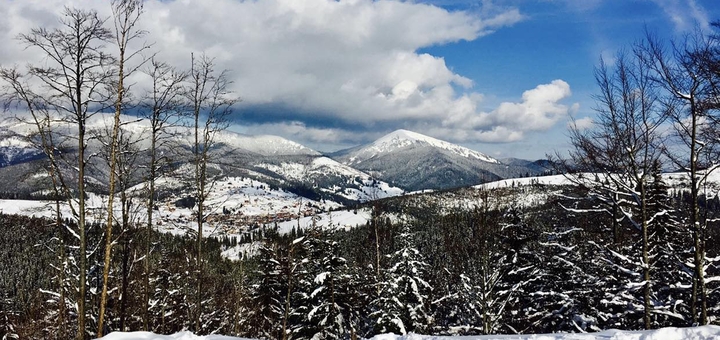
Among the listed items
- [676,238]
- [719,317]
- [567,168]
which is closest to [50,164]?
[567,168]

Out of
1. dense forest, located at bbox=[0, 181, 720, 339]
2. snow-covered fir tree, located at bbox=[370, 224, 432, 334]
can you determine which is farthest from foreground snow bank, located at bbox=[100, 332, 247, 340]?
snow-covered fir tree, located at bbox=[370, 224, 432, 334]

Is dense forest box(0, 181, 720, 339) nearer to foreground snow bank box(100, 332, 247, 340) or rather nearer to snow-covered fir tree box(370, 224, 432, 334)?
snow-covered fir tree box(370, 224, 432, 334)

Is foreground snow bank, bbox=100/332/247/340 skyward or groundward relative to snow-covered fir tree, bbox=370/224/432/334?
skyward

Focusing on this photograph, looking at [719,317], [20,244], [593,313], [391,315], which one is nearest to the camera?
[719,317]

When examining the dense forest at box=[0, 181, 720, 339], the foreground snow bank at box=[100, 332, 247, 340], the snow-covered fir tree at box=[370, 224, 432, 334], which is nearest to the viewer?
the foreground snow bank at box=[100, 332, 247, 340]

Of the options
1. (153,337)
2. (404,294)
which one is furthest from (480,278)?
(153,337)

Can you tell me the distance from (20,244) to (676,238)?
190750 mm

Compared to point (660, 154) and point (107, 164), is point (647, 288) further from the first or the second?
point (107, 164)

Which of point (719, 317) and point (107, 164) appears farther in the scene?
point (719, 317)

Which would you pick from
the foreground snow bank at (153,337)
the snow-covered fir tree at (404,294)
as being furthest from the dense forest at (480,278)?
the foreground snow bank at (153,337)

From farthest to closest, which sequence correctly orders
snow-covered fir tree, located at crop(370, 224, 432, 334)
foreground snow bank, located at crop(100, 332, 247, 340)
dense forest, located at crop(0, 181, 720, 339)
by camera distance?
snow-covered fir tree, located at crop(370, 224, 432, 334)
dense forest, located at crop(0, 181, 720, 339)
foreground snow bank, located at crop(100, 332, 247, 340)

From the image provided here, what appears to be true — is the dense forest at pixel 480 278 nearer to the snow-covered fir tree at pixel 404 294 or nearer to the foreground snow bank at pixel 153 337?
the snow-covered fir tree at pixel 404 294

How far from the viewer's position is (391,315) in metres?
21.2

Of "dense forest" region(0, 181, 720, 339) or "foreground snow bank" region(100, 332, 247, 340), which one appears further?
"dense forest" region(0, 181, 720, 339)
